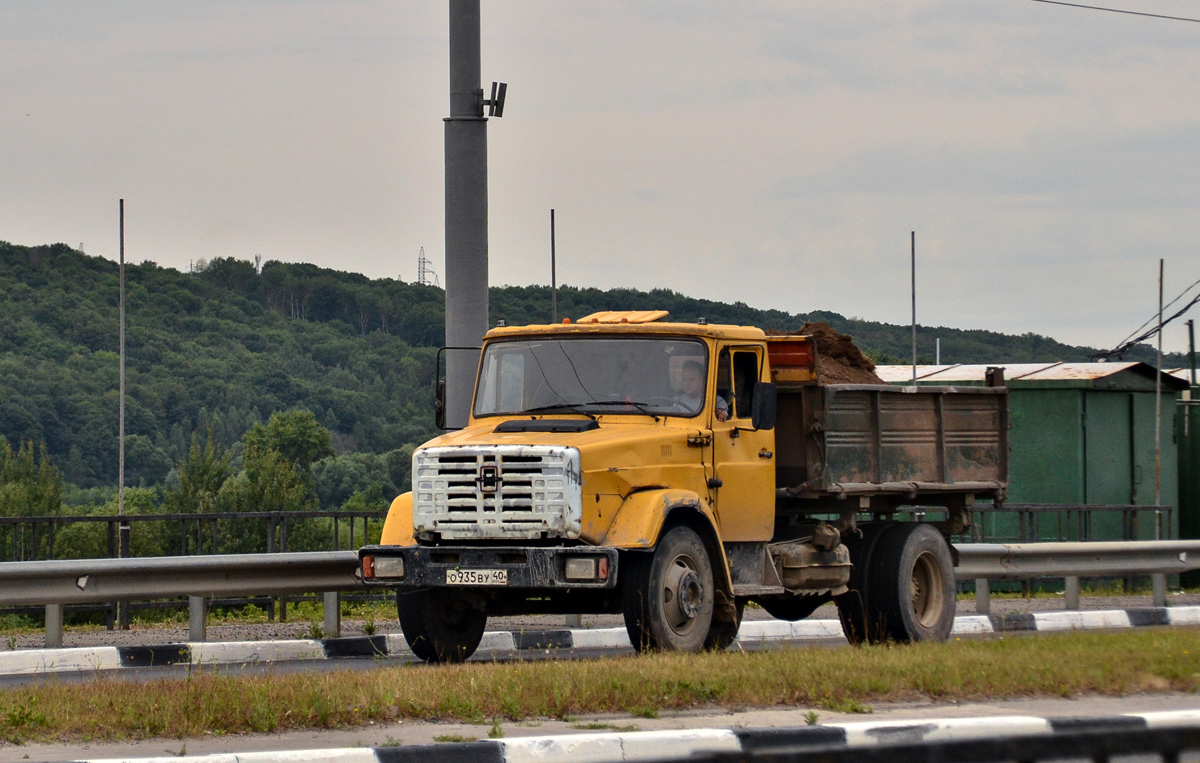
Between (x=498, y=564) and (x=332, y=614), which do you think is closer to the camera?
(x=498, y=564)

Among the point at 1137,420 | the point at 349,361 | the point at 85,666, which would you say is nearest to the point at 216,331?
the point at 349,361

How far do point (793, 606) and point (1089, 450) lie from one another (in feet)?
39.0

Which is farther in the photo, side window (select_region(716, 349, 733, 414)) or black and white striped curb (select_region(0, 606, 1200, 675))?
side window (select_region(716, 349, 733, 414))

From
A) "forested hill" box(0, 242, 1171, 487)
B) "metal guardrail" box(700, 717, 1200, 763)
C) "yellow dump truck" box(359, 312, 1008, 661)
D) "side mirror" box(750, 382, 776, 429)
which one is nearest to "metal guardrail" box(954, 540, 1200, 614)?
"yellow dump truck" box(359, 312, 1008, 661)

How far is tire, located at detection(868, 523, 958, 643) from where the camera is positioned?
42.9 ft

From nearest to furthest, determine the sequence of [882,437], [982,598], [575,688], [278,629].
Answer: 1. [575,688]
2. [882,437]
3. [278,629]
4. [982,598]

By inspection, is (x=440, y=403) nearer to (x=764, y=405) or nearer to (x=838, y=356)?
(x=764, y=405)

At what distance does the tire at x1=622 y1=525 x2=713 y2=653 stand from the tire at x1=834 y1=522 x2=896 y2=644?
6.54 feet

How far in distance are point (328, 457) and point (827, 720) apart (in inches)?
3524

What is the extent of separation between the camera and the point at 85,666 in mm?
11938

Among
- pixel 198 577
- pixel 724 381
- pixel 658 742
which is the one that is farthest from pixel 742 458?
pixel 658 742

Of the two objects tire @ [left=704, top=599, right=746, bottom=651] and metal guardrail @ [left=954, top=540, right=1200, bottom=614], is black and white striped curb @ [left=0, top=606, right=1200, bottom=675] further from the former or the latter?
metal guardrail @ [left=954, top=540, right=1200, bottom=614]

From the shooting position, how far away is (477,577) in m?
10.9

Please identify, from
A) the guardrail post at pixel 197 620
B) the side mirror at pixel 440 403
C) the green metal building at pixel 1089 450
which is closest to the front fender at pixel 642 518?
the side mirror at pixel 440 403
